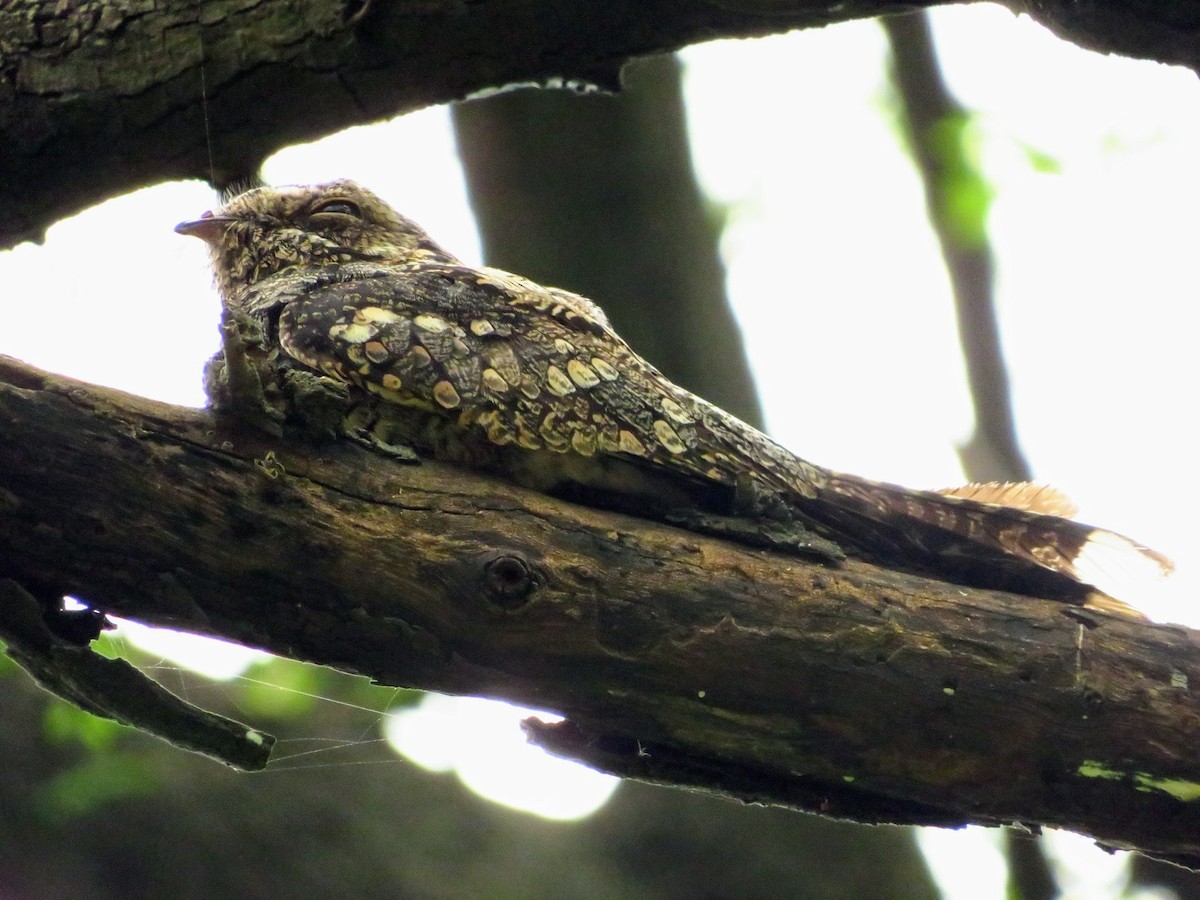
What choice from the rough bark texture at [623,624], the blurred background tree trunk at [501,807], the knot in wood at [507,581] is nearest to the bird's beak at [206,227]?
the rough bark texture at [623,624]

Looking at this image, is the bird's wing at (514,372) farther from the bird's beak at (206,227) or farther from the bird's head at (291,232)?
the bird's beak at (206,227)

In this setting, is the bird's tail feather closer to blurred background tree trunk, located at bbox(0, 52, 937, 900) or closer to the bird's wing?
the bird's wing

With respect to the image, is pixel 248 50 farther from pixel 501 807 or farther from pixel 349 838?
pixel 501 807

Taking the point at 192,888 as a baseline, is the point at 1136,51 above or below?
above

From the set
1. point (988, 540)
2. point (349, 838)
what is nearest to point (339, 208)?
point (988, 540)

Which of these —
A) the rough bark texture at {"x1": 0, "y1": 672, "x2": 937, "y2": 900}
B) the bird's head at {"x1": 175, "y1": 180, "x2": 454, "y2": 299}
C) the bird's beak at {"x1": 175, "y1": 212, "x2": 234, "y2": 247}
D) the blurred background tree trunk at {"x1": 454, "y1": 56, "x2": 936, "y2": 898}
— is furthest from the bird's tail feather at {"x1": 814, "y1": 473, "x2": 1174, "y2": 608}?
the rough bark texture at {"x1": 0, "y1": 672, "x2": 937, "y2": 900}

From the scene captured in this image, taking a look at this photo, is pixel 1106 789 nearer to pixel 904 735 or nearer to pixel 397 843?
pixel 904 735

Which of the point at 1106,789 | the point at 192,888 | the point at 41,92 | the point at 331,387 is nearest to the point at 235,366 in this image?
the point at 331,387
